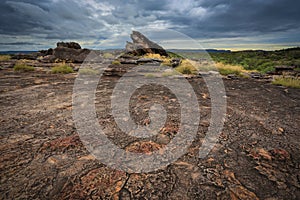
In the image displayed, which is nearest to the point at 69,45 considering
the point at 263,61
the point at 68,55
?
the point at 68,55

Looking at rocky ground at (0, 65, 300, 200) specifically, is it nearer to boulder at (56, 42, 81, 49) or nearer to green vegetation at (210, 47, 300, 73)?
green vegetation at (210, 47, 300, 73)

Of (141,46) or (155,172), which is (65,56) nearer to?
(141,46)

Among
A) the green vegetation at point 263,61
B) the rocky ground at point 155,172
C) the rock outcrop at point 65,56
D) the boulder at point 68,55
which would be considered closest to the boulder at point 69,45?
the rock outcrop at point 65,56

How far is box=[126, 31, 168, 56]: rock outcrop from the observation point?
2430cm

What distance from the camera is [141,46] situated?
1011 inches

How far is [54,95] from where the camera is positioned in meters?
4.59

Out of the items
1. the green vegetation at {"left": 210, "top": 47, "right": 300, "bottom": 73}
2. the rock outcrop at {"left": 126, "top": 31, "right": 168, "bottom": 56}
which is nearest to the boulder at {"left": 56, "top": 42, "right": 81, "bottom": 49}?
the rock outcrop at {"left": 126, "top": 31, "right": 168, "bottom": 56}

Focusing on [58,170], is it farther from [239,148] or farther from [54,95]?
[54,95]

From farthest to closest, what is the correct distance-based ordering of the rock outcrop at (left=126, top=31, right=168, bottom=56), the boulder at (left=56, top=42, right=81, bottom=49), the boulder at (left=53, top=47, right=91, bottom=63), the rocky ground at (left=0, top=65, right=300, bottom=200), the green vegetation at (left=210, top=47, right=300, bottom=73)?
1. the rock outcrop at (left=126, top=31, right=168, bottom=56)
2. the green vegetation at (left=210, top=47, right=300, bottom=73)
3. the boulder at (left=56, top=42, right=81, bottom=49)
4. the boulder at (left=53, top=47, right=91, bottom=63)
5. the rocky ground at (left=0, top=65, right=300, bottom=200)

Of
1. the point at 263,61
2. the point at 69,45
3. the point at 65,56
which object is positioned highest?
the point at 69,45

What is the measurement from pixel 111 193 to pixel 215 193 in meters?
0.86

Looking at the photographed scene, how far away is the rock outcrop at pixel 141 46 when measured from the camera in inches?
957

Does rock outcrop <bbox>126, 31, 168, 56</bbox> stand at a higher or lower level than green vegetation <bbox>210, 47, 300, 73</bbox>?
higher

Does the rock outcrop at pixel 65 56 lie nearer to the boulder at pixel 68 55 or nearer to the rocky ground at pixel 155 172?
the boulder at pixel 68 55
